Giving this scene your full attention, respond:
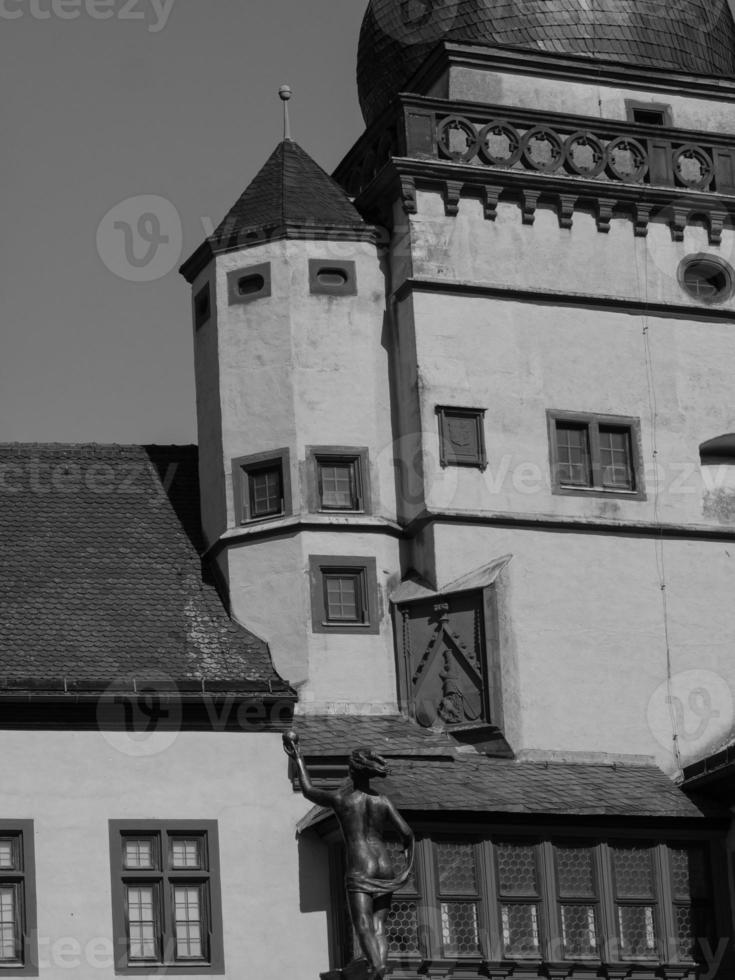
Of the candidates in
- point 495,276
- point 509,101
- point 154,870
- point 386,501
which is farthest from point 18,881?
point 509,101

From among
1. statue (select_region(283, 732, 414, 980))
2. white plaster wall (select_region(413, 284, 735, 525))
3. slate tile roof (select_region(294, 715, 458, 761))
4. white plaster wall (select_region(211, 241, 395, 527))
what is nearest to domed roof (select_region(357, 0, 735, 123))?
white plaster wall (select_region(211, 241, 395, 527))

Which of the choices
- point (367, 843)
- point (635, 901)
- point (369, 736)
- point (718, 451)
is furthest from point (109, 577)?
point (718, 451)

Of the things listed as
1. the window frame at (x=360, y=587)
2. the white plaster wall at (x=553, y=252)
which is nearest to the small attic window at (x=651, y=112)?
the white plaster wall at (x=553, y=252)

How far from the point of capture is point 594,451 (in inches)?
1585

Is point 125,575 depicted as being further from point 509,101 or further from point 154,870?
point 509,101

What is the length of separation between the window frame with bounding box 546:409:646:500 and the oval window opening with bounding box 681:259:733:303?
8.07 feet

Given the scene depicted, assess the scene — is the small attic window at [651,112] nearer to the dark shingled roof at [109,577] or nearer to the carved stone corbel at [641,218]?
the carved stone corbel at [641,218]

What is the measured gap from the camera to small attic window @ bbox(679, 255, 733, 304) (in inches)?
Result: 1641

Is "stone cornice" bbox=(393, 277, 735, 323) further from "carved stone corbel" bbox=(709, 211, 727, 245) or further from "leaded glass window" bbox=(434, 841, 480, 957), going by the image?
"leaded glass window" bbox=(434, 841, 480, 957)

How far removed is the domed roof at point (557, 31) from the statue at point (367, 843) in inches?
529

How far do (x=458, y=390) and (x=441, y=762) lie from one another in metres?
5.66

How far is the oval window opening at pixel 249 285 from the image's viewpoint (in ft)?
134

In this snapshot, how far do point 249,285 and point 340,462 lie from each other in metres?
3.04

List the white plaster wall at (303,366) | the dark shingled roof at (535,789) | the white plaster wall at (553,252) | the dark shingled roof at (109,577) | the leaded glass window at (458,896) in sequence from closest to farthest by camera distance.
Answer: the leaded glass window at (458,896) → the dark shingled roof at (535,789) → the dark shingled roof at (109,577) → the white plaster wall at (303,366) → the white plaster wall at (553,252)
